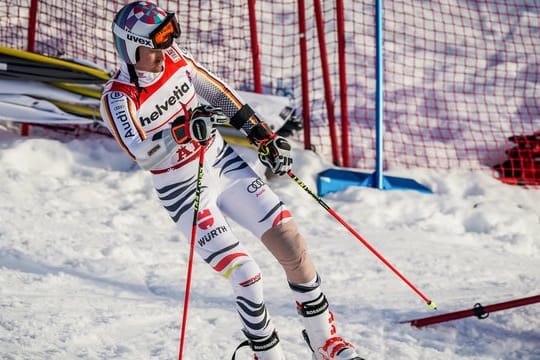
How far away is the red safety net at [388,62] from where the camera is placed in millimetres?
9125

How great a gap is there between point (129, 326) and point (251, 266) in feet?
4.24

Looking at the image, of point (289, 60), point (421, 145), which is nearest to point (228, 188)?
point (421, 145)

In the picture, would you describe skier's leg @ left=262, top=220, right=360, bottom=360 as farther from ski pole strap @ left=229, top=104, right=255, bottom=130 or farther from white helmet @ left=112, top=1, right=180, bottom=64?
white helmet @ left=112, top=1, right=180, bottom=64

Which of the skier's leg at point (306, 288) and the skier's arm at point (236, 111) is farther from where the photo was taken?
the skier's arm at point (236, 111)

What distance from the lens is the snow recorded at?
5141 millimetres

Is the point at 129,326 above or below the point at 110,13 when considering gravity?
below

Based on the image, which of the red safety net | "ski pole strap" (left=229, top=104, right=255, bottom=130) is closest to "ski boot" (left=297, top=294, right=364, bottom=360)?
"ski pole strap" (left=229, top=104, right=255, bottom=130)

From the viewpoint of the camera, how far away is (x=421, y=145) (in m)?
9.34

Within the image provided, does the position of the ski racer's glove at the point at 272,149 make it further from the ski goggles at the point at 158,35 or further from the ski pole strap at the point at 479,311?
the ski pole strap at the point at 479,311

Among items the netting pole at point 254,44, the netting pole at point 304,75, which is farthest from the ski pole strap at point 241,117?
the netting pole at point 254,44

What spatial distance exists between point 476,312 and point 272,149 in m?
1.75

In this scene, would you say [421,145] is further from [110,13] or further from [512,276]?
[110,13]

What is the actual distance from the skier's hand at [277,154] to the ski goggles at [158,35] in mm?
787

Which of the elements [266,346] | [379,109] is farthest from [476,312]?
[379,109]
